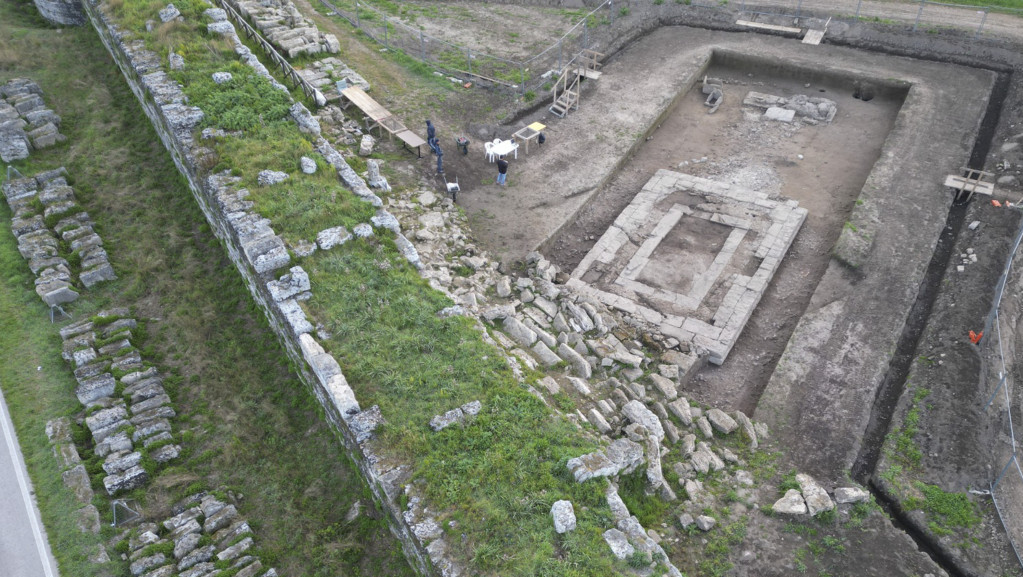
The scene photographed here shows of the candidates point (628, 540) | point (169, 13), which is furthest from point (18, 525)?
point (169, 13)

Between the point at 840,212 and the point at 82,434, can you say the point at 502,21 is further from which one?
the point at 82,434

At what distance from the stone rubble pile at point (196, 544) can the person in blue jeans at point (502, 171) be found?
10.8 meters

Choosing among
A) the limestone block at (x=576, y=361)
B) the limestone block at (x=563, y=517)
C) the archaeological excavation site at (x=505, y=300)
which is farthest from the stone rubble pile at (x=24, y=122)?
the limestone block at (x=563, y=517)

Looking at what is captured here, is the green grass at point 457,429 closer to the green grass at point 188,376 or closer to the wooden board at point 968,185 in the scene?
the green grass at point 188,376

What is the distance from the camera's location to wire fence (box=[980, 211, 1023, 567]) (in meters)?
11.3

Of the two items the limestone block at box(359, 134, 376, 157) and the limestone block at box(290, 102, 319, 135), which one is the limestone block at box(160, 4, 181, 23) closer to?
the limestone block at box(290, 102, 319, 135)

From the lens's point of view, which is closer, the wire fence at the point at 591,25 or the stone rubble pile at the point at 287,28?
the stone rubble pile at the point at 287,28

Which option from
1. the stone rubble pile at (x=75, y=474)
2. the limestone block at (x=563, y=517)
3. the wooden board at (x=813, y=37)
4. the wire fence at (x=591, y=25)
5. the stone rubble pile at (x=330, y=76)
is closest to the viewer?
the limestone block at (x=563, y=517)

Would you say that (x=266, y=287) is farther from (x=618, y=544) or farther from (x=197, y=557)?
(x=618, y=544)

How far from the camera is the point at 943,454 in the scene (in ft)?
39.3

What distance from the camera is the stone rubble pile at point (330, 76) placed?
2080cm

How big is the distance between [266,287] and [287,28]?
1393 centimetres

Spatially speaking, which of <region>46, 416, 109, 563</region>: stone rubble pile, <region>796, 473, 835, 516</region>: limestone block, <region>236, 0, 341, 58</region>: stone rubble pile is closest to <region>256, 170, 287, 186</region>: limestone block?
<region>46, 416, 109, 563</region>: stone rubble pile

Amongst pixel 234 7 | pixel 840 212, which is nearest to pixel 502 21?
pixel 234 7
